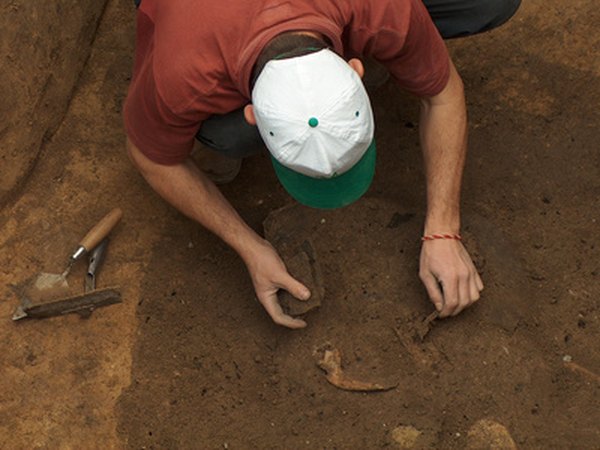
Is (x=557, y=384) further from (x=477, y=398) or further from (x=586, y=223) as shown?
(x=586, y=223)

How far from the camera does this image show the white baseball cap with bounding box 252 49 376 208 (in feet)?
6.09

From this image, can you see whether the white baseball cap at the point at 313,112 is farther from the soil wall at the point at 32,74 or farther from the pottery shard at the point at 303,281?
the soil wall at the point at 32,74

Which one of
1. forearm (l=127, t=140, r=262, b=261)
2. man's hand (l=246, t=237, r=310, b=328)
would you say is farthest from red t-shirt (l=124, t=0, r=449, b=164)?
man's hand (l=246, t=237, r=310, b=328)

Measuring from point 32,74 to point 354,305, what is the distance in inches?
51.3

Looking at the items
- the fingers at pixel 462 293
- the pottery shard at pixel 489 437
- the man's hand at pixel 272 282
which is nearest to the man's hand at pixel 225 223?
the man's hand at pixel 272 282

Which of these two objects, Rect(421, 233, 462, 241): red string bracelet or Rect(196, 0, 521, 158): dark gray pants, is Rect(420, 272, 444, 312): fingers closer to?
Rect(421, 233, 462, 241): red string bracelet

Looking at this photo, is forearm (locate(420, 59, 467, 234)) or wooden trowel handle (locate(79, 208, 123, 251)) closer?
forearm (locate(420, 59, 467, 234))

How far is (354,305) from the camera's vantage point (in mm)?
2449

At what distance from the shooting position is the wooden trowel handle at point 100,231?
8.63 feet

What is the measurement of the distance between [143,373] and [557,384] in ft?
3.75

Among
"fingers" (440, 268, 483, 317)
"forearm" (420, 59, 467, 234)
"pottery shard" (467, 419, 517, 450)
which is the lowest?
"pottery shard" (467, 419, 517, 450)

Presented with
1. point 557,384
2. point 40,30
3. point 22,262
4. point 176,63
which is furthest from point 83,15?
point 557,384

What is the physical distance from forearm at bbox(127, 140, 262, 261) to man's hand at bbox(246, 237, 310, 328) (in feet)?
0.11

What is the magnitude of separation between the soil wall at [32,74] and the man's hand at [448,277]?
1372 millimetres
